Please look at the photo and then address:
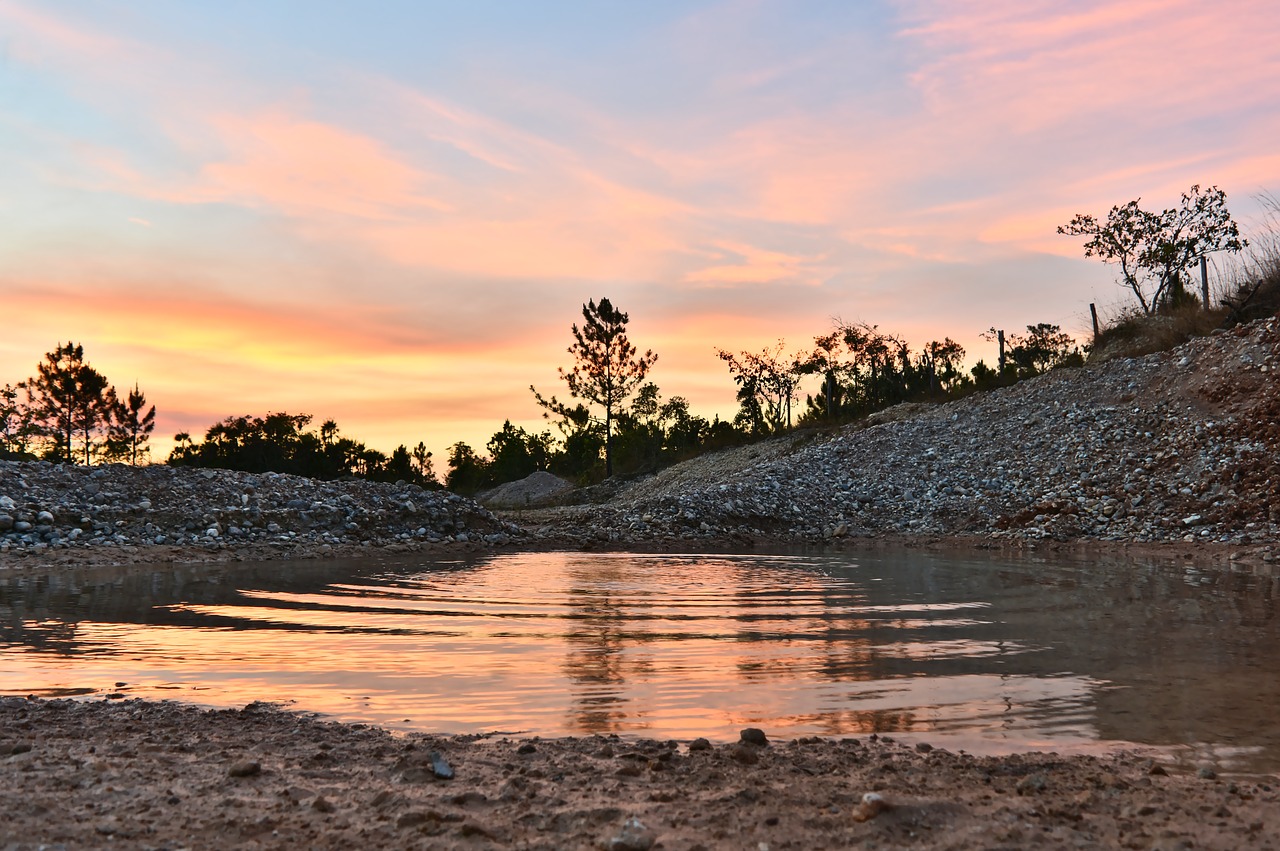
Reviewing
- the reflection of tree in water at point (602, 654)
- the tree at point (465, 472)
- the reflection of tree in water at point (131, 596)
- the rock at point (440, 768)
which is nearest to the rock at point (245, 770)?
the rock at point (440, 768)

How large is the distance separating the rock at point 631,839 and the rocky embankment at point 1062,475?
14.0 meters

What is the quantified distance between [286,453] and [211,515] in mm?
27860

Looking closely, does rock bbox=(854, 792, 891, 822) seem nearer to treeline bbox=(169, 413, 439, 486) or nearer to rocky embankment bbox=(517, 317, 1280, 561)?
rocky embankment bbox=(517, 317, 1280, 561)

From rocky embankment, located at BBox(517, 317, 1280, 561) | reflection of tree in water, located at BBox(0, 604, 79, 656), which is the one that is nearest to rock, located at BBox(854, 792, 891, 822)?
reflection of tree in water, located at BBox(0, 604, 79, 656)

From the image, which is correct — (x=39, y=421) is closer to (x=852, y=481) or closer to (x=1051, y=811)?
(x=852, y=481)

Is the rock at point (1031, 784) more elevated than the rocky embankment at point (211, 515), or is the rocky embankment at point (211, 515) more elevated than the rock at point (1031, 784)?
the rocky embankment at point (211, 515)

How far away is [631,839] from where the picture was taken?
2703mm

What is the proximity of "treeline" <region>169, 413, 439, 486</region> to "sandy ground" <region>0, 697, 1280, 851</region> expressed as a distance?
3245 cm

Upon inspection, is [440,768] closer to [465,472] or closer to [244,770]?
[244,770]

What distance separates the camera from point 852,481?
933 inches

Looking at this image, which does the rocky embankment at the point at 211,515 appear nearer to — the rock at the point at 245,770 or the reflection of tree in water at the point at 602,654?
the reflection of tree in water at the point at 602,654

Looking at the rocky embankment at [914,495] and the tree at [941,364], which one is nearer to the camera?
the rocky embankment at [914,495]

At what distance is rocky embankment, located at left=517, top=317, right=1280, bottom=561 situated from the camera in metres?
17.2

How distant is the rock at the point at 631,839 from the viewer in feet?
8.77
